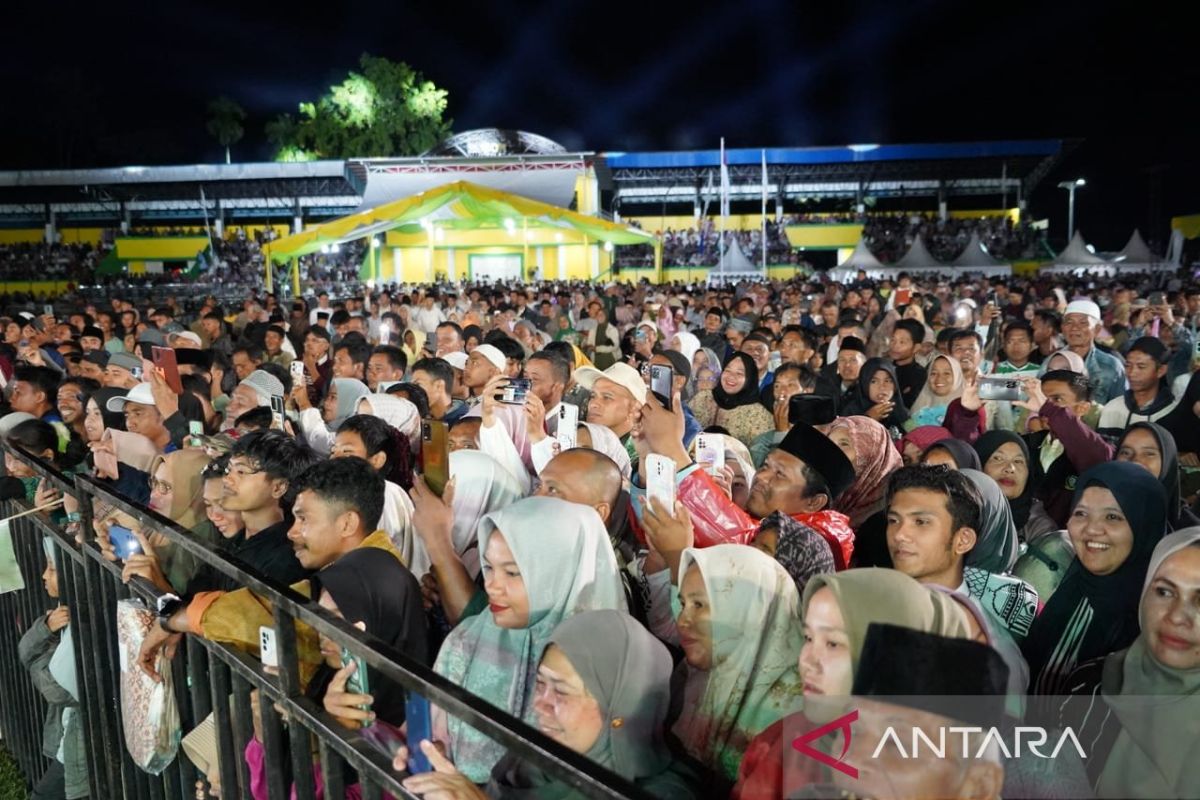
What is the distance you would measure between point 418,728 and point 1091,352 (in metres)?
6.41

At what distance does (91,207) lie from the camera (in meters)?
42.1

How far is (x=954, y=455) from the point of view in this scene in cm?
375

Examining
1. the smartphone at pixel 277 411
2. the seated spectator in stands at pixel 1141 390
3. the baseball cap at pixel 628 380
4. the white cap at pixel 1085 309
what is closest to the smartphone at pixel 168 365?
the smartphone at pixel 277 411

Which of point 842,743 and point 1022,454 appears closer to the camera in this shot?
point 842,743

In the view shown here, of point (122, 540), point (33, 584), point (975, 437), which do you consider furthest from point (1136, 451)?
point (33, 584)

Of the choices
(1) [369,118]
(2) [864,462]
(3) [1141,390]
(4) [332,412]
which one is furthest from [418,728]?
(1) [369,118]

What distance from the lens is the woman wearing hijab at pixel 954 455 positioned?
374cm

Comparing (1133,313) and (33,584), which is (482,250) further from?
(33,584)

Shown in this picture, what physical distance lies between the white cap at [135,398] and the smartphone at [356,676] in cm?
363

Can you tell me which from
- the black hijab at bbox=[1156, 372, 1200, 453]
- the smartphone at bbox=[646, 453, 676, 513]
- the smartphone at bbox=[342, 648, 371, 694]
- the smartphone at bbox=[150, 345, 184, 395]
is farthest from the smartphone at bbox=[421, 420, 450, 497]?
the black hijab at bbox=[1156, 372, 1200, 453]

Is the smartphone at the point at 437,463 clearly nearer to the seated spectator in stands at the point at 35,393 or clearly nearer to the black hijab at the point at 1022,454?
the black hijab at the point at 1022,454

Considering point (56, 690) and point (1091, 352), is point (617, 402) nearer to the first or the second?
point (56, 690)

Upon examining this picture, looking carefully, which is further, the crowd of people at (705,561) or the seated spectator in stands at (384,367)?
the seated spectator in stands at (384,367)

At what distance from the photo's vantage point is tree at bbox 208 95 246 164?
5366 centimetres
